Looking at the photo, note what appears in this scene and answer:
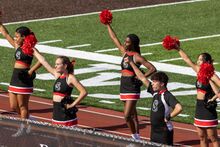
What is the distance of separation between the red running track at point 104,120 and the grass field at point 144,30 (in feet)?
5.39

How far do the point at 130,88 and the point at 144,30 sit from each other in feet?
45.6

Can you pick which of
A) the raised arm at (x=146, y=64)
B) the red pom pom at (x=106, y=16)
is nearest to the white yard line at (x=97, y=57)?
the red pom pom at (x=106, y=16)

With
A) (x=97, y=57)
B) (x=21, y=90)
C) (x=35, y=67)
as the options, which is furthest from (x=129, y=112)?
(x=97, y=57)

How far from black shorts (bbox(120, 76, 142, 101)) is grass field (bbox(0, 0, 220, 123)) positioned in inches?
208

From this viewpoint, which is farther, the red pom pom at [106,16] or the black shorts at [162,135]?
the red pom pom at [106,16]

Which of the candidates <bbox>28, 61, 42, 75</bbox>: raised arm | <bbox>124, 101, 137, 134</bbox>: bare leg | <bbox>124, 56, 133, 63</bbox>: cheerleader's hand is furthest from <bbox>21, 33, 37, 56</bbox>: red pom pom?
<bbox>124, 101, 137, 134</bbox>: bare leg

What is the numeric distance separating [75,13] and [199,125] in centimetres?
1955

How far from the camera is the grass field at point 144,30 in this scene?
1022 inches

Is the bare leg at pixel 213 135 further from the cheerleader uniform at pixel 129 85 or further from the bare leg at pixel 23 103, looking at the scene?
the bare leg at pixel 23 103

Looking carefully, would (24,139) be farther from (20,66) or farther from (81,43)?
(81,43)

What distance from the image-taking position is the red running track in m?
18.4

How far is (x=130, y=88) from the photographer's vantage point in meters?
17.5

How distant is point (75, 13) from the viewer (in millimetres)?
34969

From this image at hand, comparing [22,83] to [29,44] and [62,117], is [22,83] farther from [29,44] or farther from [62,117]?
[62,117]
